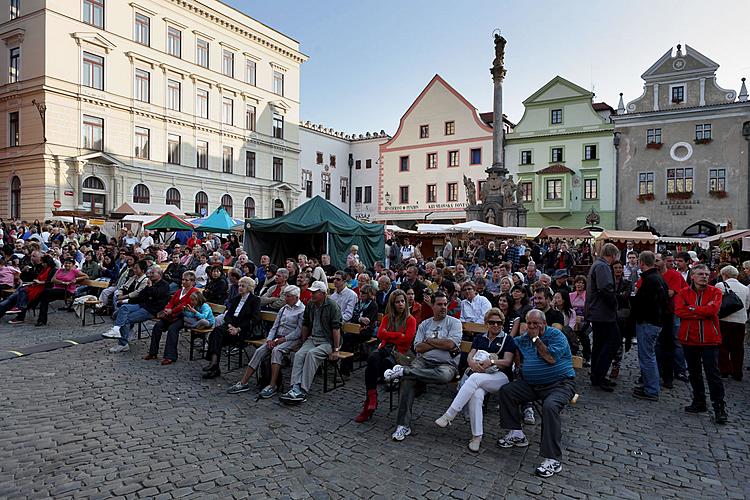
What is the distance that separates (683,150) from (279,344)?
122 ft

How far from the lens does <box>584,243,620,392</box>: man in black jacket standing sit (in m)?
6.84

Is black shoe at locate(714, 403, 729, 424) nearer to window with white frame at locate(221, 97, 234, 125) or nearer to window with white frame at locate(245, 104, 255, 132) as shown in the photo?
window with white frame at locate(221, 97, 234, 125)

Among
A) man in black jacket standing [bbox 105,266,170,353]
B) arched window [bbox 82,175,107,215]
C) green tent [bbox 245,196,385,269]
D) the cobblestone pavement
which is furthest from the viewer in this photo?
arched window [bbox 82,175,107,215]

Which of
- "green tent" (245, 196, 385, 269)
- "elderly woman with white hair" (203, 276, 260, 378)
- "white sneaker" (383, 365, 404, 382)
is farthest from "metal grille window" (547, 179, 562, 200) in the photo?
"white sneaker" (383, 365, 404, 382)

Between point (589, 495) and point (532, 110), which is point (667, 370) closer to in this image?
point (589, 495)

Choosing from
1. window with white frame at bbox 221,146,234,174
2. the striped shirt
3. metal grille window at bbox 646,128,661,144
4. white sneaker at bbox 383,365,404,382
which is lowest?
white sneaker at bbox 383,365,404,382

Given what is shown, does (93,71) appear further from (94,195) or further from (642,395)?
(642,395)

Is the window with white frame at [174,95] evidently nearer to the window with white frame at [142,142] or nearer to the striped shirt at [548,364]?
the window with white frame at [142,142]

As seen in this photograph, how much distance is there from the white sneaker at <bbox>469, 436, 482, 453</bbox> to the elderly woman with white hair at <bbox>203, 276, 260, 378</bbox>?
425cm

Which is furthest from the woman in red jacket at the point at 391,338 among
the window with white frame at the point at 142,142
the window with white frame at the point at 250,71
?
the window with white frame at the point at 250,71

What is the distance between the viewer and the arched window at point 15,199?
96.2 ft

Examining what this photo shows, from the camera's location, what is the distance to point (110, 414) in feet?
19.2

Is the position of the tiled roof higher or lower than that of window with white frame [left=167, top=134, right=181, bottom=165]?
lower

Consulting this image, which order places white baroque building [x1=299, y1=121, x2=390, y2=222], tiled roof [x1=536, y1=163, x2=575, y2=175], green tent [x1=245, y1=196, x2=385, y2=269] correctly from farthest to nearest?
white baroque building [x1=299, y1=121, x2=390, y2=222] → tiled roof [x1=536, y1=163, x2=575, y2=175] → green tent [x1=245, y1=196, x2=385, y2=269]
